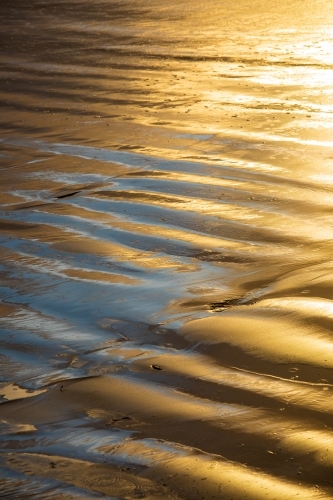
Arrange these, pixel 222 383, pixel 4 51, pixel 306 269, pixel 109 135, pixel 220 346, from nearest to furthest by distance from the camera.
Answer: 1. pixel 222 383
2. pixel 220 346
3. pixel 306 269
4. pixel 109 135
5. pixel 4 51

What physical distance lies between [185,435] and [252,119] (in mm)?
4294

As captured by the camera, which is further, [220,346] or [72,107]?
[72,107]

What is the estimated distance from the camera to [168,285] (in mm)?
3750

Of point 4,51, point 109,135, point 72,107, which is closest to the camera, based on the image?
point 109,135

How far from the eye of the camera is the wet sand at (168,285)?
2479mm

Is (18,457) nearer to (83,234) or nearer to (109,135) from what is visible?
(83,234)

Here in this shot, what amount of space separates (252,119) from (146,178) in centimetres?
152

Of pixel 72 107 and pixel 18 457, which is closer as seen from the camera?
pixel 18 457

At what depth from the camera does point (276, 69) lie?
8391 mm

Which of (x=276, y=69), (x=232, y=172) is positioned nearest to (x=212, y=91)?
(x=276, y=69)

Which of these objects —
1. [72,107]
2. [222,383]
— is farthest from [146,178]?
[222,383]

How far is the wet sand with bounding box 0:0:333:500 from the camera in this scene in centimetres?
248

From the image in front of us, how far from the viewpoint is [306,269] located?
3.81 m

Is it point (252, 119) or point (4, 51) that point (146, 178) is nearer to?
point (252, 119)
